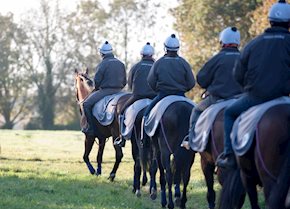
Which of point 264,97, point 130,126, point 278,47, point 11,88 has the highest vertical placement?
point 278,47

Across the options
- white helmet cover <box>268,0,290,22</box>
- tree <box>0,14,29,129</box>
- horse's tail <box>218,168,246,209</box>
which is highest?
white helmet cover <box>268,0,290,22</box>

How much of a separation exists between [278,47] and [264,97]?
0.61m

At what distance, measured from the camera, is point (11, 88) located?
71.1 meters

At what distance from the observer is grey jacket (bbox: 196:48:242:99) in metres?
11.3

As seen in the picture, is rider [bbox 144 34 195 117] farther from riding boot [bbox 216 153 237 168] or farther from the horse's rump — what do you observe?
the horse's rump

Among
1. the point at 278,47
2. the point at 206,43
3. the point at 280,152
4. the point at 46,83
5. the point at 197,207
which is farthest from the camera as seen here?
the point at 46,83

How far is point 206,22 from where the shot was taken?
3825cm

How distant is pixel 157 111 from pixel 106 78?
194 inches

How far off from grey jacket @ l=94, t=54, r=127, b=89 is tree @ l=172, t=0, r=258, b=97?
61.9ft

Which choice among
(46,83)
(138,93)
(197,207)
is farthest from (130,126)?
(46,83)

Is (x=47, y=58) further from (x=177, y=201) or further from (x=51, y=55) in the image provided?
(x=177, y=201)

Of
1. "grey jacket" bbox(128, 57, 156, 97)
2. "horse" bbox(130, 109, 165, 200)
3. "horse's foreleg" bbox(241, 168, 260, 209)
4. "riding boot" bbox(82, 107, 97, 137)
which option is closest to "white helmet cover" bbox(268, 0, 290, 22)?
"horse's foreleg" bbox(241, 168, 260, 209)

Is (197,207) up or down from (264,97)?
down

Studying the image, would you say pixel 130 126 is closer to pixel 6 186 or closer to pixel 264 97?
pixel 6 186
